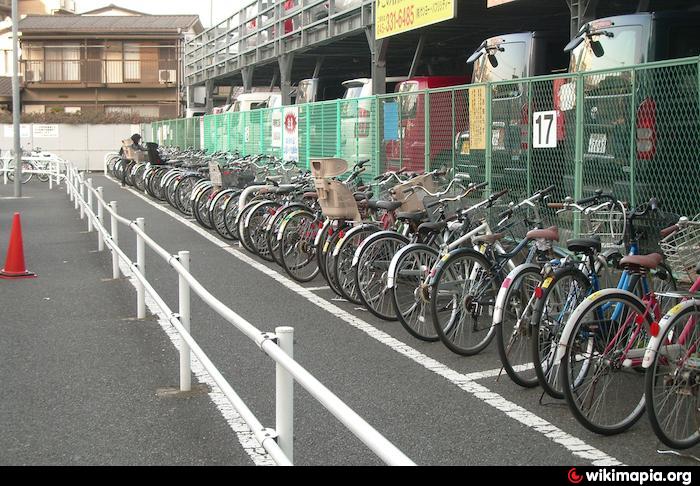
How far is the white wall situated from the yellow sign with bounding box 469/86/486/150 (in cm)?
3092

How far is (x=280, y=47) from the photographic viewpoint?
22266 millimetres

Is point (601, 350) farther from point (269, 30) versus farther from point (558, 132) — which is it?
point (269, 30)

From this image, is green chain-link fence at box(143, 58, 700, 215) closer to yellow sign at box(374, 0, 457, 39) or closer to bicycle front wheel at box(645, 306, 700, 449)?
yellow sign at box(374, 0, 457, 39)

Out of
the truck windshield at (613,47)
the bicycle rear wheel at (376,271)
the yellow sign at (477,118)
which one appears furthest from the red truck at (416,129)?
the bicycle rear wheel at (376,271)

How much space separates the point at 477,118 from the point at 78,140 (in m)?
31.6

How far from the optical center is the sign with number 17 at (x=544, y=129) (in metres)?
8.22

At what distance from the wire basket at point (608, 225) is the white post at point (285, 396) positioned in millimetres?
3293

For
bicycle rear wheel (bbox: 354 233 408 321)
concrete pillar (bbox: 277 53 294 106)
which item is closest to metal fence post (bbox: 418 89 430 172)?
bicycle rear wheel (bbox: 354 233 408 321)

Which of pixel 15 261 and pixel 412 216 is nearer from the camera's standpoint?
pixel 412 216

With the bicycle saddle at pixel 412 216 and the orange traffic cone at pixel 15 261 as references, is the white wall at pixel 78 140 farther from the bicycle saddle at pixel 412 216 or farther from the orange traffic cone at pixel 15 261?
the bicycle saddle at pixel 412 216

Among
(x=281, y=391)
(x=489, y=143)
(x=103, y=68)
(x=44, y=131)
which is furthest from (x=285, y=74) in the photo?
(x=103, y=68)

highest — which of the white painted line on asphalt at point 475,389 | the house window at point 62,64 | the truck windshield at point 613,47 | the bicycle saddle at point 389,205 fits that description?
the house window at point 62,64

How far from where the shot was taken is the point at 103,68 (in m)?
48.5

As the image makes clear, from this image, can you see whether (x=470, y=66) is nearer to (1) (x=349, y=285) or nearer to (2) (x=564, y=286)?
(1) (x=349, y=285)
